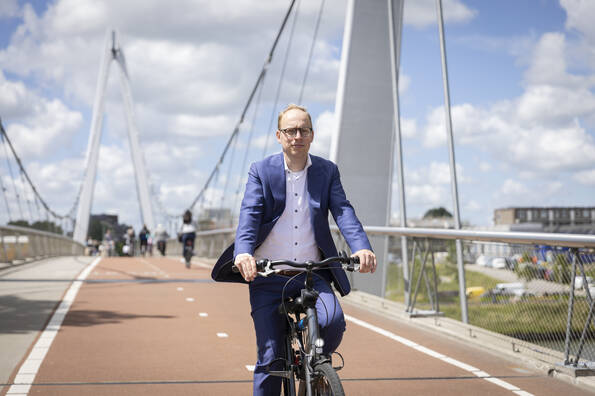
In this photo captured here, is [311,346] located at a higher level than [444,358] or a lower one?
higher

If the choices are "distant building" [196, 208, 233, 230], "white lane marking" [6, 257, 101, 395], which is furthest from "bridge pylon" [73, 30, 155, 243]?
"white lane marking" [6, 257, 101, 395]

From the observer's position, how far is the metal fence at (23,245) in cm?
1691

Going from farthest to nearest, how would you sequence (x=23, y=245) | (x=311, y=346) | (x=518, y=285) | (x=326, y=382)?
(x=23, y=245) < (x=518, y=285) < (x=311, y=346) < (x=326, y=382)

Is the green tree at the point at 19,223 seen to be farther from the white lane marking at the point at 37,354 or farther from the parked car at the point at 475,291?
the parked car at the point at 475,291

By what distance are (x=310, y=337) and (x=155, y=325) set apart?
5.56 metres

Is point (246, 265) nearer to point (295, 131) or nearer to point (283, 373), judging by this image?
point (283, 373)

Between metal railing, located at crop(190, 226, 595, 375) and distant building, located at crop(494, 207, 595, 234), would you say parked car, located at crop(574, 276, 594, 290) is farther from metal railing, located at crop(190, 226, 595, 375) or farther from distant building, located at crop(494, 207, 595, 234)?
distant building, located at crop(494, 207, 595, 234)

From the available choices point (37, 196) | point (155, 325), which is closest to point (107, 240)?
point (37, 196)

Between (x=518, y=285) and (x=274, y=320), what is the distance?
11.3 ft

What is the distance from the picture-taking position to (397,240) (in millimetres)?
9617

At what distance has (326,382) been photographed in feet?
10.0

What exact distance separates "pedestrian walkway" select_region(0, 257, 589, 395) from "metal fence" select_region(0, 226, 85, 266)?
7413mm

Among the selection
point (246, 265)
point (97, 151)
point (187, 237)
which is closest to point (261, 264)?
point (246, 265)

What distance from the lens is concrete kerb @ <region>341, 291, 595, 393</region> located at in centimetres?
581
